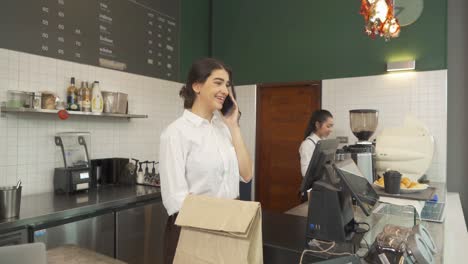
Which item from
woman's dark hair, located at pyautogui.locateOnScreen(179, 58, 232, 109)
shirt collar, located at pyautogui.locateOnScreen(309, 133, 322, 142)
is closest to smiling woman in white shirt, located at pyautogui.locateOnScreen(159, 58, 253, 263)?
woman's dark hair, located at pyautogui.locateOnScreen(179, 58, 232, 109)

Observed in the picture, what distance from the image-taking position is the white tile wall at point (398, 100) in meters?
3.32

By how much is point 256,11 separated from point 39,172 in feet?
10.9

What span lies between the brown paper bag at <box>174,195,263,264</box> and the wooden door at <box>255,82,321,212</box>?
3248 mm

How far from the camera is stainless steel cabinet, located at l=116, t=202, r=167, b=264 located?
101 inches

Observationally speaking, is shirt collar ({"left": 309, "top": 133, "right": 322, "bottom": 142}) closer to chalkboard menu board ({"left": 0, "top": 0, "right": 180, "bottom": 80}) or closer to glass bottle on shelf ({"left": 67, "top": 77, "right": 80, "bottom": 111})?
chalkboard menu board ({"left": 0, "top": 0, "right": 180, "bottom": 80})

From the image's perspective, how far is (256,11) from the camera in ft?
14.8

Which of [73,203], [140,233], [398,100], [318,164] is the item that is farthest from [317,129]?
[73,203]

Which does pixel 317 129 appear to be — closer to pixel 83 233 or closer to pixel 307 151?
pixel 307 151

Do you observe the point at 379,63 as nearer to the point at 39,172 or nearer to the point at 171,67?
the point at 171,67

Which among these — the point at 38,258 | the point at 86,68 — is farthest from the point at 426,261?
the point at 86,68

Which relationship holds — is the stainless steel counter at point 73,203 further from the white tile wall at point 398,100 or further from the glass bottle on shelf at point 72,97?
the white tile wall at point 398,100

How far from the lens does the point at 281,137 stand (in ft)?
14.2

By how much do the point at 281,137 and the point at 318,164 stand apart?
3.12m

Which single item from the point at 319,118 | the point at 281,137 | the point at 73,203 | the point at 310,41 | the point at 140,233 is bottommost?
the point at 140,233
